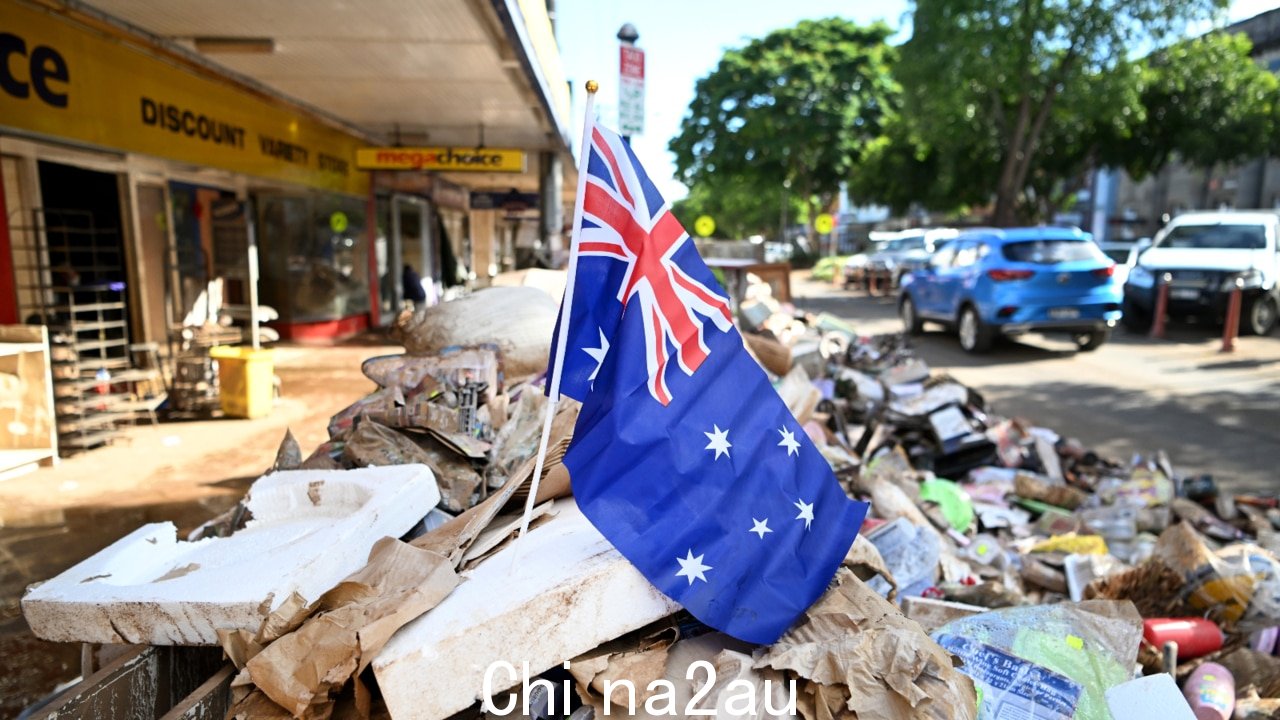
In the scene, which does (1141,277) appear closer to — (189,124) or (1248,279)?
(1248,279)

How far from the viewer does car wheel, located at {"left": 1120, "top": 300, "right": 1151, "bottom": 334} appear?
14.6 meters

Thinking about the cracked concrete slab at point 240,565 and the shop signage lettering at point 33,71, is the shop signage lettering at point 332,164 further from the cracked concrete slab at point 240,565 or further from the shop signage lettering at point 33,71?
the cracked concrete slab at point 240,565

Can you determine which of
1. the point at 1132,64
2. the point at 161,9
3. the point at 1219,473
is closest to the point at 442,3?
the point at 161,9

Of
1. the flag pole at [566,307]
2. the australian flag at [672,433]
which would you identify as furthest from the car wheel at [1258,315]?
the flag pole at [566,307]

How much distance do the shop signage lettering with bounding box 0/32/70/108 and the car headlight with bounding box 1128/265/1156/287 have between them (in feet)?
50.2

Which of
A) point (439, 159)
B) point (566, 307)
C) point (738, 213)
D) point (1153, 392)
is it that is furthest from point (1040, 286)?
point (738, 213)

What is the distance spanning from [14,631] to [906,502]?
434 cm

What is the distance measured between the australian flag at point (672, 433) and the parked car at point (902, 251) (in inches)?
812

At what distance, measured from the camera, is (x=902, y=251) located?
26484mm

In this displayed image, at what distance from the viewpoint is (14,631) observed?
3.60 metres

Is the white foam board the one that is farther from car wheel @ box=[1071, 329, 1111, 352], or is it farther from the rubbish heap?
car wheel @ box=[1071, 329, 1111, 352]

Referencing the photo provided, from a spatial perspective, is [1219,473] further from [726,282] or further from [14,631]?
[14,631]

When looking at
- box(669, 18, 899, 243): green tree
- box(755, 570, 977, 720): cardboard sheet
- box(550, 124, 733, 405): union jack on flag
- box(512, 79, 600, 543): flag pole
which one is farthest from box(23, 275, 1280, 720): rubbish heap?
box(669, 18, 899, 243): green tree

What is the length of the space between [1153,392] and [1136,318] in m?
6.31
